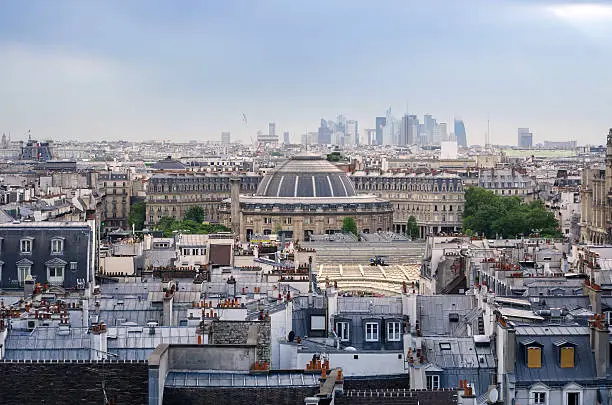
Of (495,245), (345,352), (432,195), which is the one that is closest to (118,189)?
(432,195)

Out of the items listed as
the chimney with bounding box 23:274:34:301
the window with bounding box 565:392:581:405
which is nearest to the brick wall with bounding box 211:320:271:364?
the window with bounding box 565:392:581:405

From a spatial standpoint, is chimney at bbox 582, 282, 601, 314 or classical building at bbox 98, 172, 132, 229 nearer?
chimney at bbox 582, 282, 601, 314

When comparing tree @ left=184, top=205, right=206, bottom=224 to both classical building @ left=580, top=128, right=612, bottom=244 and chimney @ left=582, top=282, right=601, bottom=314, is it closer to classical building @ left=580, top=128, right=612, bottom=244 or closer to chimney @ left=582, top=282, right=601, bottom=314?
classical building @ left=580, top=128, right=612, bottom=244

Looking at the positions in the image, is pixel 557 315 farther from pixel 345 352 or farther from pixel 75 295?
pixel 75 295

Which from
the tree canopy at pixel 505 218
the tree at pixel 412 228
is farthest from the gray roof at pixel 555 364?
the tree at pixel 412 228

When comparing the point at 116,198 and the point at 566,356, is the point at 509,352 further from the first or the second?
the point at 116,198

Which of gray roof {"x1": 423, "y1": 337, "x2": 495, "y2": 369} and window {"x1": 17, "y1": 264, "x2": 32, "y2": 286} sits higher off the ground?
window {"x1": 17, "y1": 264, "x2": 32, "y2": 286}
